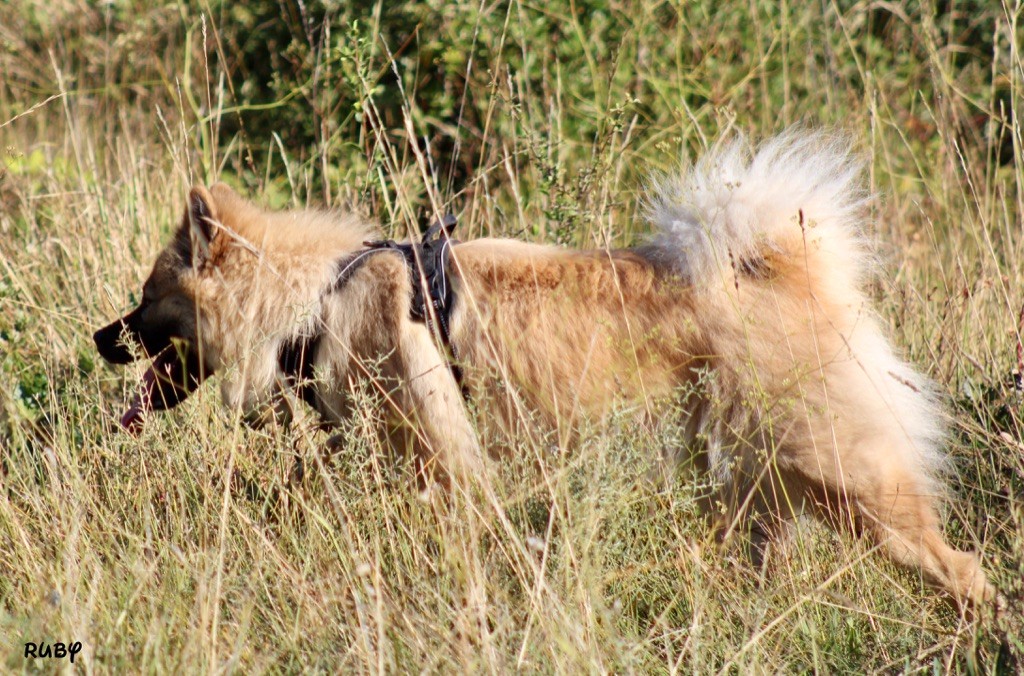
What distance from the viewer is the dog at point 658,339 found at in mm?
2822

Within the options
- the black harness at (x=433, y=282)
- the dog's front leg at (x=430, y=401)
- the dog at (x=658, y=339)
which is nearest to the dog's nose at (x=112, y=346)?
the dog at (x=658, y=339)

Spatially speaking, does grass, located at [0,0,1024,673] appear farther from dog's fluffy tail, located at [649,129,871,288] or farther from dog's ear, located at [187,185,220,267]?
dog's ear, located at [187,185,220,267]

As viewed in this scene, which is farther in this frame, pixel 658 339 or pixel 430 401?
pixel 430 401

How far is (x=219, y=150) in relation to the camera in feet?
19.0

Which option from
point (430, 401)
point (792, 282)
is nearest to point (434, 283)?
point (430, 401)

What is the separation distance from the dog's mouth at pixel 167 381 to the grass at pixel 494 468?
10cm

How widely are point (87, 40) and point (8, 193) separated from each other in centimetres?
232

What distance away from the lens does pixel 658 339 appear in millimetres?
2951

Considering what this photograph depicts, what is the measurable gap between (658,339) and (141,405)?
175 centimetres

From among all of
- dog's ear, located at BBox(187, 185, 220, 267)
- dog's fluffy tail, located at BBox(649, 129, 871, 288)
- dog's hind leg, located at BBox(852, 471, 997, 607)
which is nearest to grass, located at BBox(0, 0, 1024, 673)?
dog's hind leg, located at BBox(852, 471, 997, 607)

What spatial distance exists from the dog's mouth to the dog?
0.09 feet

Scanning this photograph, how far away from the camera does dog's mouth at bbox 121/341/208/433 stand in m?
3.40

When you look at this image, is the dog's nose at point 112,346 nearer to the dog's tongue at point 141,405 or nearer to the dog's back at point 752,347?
the dog's tongue at point 141,405

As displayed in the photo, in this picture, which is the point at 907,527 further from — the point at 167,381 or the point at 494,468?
the point at 167,381
